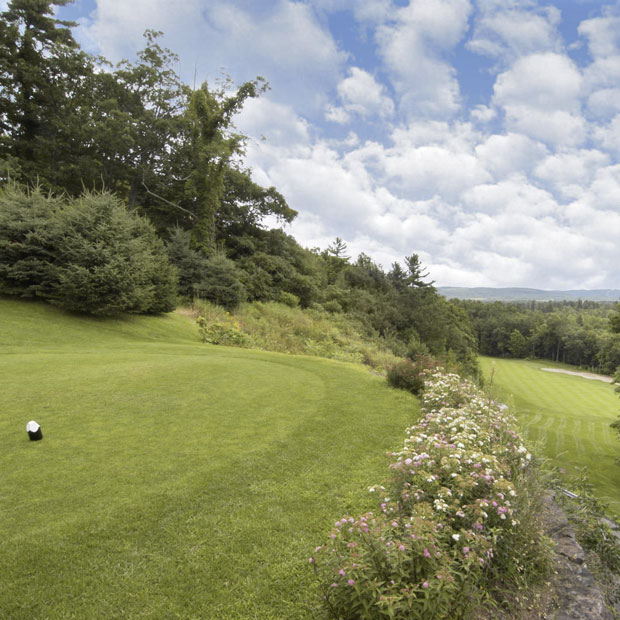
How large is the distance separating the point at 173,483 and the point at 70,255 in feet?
38.3

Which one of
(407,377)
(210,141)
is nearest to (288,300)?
(210,141)

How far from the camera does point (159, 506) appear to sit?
3.37 m

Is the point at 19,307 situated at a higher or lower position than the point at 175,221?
lower

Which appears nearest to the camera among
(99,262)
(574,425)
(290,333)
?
(99,262)

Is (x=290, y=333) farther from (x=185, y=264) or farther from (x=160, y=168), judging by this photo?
(x=160, y=168)

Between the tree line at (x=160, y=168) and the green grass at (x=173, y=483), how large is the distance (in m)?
8.43

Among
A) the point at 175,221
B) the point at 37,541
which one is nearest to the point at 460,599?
the point at 37,541

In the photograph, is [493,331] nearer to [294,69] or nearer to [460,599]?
[294,69]

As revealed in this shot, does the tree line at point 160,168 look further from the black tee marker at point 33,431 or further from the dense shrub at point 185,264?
the black tee marker at point 33,431

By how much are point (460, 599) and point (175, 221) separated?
2975 cm

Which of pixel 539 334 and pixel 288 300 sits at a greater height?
pixel 539 334

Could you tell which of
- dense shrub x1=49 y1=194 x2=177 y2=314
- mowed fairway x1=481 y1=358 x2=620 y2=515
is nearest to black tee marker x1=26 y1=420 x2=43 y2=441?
mowed fairway x1=481 y1=358 x2=620 y2=515

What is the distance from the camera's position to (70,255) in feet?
39.7

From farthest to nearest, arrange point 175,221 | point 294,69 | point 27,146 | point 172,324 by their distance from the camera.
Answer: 1. point 175,221
2. point 27,146
3. point 172,324
4. point 294,69
